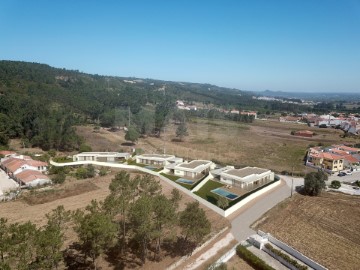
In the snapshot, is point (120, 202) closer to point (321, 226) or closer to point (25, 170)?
point (321, 226)

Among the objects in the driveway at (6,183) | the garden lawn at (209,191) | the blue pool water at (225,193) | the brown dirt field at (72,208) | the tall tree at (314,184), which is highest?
the tall tree at (314,184)

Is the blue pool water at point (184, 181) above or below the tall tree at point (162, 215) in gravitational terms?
below

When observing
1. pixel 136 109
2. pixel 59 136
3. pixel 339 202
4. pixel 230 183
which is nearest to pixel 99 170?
pixel 59 136

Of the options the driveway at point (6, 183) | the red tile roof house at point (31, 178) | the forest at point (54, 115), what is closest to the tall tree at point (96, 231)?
the red tile roof house at point (31, 178)

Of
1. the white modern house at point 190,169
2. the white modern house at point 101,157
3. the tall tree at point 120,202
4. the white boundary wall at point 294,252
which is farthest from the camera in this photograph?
the white modern house at point 101,157

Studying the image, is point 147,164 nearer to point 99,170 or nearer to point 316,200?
point 99,170

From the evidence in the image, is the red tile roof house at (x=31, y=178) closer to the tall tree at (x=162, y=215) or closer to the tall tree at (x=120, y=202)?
the tall tree at (x=120, y=202)
